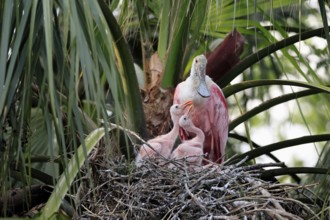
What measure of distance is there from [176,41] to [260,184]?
2.89 feet

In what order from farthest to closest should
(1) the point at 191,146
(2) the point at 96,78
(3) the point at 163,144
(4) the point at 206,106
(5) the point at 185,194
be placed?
(4) the point at 206,106 → (1) the point at 191,146 → (3) the point at 163,144 → (5) the point at 185,194 → (2) the point at 96,78

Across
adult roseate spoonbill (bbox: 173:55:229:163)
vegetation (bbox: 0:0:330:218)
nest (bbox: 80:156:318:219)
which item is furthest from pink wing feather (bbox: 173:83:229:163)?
nest (bbox: 80:156:318:219)

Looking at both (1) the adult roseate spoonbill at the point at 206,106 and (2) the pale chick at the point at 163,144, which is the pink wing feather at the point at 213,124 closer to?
(1) the adult roseate spoonbill at the point at 206,106

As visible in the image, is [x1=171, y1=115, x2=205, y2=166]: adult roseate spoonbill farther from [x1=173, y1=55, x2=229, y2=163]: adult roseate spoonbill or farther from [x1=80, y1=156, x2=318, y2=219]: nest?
[x1=80, y1=156, x2=318, y2=219]: nest

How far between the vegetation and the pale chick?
0.19 feet

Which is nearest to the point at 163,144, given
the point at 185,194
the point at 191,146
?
the point at 191,146

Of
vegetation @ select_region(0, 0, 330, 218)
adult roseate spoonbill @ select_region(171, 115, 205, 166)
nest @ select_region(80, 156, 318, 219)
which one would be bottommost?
nest @ select_region(80, 156, 318, 219)

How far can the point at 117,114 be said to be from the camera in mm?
2580

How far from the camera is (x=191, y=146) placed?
3.75 metres

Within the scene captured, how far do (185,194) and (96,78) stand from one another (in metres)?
0.71

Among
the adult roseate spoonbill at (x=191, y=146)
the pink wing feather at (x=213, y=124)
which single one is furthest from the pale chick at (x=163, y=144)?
the pink wing feather at (x=213, y=124)

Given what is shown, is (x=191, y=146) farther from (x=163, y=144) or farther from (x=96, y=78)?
(x=96, y=78)

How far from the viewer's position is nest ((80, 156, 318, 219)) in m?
2.92

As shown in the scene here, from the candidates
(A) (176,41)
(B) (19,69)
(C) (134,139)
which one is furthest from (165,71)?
(B) (19,69)
